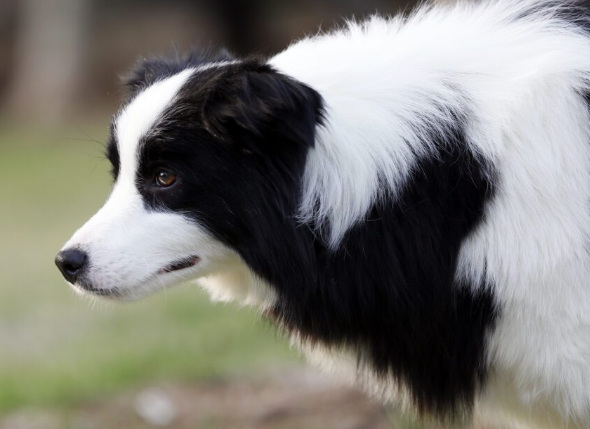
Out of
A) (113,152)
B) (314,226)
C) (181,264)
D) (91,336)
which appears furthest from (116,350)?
(314,226)

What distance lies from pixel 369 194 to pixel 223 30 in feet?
59.4

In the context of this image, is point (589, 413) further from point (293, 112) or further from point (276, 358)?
point (276, 358)

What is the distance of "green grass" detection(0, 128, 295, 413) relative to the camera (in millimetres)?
5426

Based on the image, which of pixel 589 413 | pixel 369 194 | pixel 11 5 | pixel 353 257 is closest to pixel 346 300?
pixel 353 257

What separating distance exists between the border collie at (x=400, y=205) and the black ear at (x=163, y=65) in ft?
0.60

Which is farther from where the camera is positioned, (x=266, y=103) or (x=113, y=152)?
(x=113, y=152)

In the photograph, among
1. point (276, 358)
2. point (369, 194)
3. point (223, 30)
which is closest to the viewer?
point (369, 194)

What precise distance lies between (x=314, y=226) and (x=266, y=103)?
1.47ft

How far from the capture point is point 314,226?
2.84 m

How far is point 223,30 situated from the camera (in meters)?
20.3

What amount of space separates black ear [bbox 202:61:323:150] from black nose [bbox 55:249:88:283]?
604mm

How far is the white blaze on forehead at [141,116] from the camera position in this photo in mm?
2891

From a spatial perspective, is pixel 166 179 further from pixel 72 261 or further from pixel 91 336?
pixel 91 336

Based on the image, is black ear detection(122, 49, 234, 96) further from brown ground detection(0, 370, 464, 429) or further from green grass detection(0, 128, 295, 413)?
brown ground detection(0, 370, 464, 429)
